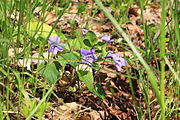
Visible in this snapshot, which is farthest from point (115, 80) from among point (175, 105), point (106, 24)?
point (106, 24)

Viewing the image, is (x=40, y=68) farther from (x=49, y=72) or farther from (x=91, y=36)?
(x=91, y=36)

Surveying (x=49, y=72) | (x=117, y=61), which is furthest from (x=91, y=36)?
(x=49, y=72)

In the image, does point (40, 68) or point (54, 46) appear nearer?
point (40, 68)

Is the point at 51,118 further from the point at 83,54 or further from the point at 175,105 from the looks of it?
the point at 175,105

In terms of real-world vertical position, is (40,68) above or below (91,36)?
below

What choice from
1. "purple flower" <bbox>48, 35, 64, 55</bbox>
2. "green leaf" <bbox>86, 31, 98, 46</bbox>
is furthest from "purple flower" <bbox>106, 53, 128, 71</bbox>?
"purple flower" <bbox>48, 35, 64, 55</bbox>

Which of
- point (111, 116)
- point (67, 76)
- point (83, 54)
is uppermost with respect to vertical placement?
point (83, 54)

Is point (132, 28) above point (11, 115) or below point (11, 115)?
above

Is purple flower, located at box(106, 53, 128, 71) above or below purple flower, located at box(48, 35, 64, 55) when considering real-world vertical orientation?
below

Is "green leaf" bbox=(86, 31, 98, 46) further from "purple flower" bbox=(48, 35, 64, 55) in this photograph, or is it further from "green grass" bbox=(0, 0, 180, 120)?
"purple flower" bbox=(48, 35, 64, 55)
